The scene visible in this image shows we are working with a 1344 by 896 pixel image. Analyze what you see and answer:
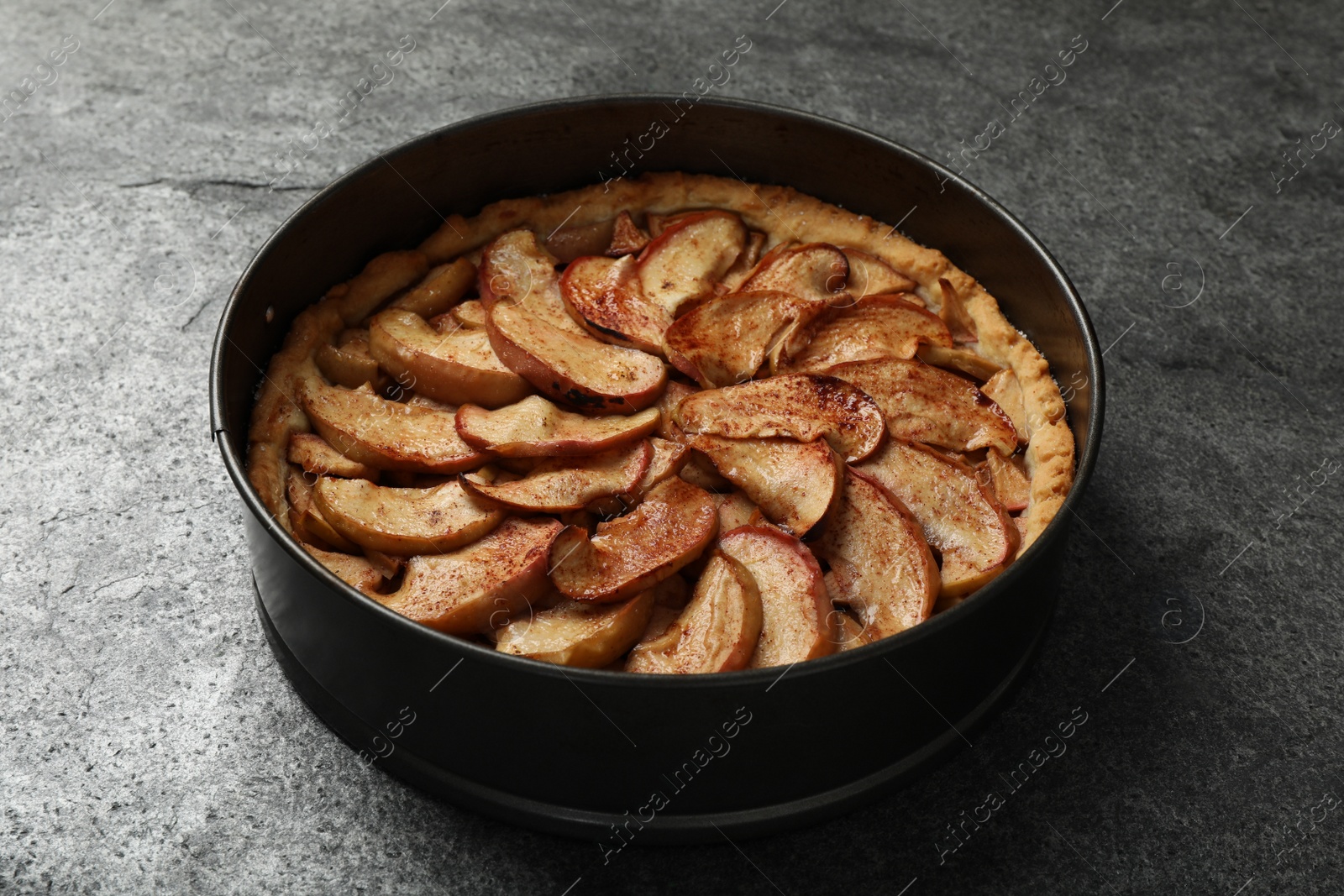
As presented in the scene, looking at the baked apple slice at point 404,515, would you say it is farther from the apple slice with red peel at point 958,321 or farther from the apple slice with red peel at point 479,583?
the apple slice with red peel at point 958,321

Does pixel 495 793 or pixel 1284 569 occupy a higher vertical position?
pixel 1284 569

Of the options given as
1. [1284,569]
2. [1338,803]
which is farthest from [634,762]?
[1284,569]

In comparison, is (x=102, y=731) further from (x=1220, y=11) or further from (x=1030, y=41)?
(x=1220, y=11)

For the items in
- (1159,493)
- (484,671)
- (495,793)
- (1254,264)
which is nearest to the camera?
(484,671)

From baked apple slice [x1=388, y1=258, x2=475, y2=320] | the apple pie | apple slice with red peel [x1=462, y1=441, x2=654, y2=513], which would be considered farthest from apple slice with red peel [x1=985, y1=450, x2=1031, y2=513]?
baked apple slice [x1=388, y1=258, x2=475, y2=320]

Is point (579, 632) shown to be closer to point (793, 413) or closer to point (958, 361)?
point (793, 413)

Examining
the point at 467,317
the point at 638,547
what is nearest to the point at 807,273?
the point at 467,317
